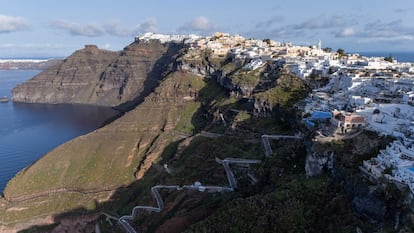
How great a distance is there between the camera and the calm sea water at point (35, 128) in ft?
284

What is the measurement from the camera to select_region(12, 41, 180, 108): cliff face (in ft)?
464

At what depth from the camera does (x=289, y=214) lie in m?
31.2

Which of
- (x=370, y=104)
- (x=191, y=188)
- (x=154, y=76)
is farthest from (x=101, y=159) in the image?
(x=154, y=76)

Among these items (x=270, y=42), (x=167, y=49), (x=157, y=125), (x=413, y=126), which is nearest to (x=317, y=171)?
(x=413, y=126)

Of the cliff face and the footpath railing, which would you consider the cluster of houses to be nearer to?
the footpath railing

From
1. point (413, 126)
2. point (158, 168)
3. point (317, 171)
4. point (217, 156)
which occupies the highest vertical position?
point (413, 126)

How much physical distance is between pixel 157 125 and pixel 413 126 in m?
55.4

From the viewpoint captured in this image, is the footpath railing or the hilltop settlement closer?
the hilltop settlement

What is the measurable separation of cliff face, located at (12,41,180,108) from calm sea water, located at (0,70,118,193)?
22.4 ft

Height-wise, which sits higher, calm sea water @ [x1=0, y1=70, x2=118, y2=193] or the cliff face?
the cliff face

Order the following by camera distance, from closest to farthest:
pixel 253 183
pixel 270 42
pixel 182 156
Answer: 1. pixel 253 183
2. pixel 182 156
3. pixel 270 42

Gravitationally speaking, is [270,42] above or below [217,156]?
above

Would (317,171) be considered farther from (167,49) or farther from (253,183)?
(167,49)

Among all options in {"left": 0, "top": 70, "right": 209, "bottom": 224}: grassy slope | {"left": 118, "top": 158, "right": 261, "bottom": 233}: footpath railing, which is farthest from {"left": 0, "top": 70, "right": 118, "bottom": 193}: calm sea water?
{"left": 118, "top": 158, "right": 261, "bottom": 233}: footpath railing
